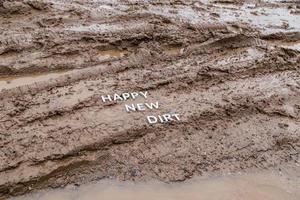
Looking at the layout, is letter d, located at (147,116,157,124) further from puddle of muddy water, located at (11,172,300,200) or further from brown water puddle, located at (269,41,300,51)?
brown water puddle, located at (269,41,300,51)

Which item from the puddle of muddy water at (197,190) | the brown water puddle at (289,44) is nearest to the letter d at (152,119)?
the puddle of muddy water at (197,190)

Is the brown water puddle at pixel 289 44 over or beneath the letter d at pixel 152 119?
over

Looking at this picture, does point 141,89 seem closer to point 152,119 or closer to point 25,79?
point 152,119

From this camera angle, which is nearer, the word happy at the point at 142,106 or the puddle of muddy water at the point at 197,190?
the puddle of muddy water at the point at 197,190

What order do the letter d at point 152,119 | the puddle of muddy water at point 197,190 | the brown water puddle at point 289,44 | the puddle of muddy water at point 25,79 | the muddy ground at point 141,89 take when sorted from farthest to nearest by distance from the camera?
the brown water puddle at point 289,44 → the puddle of muddy water at point 25,79 → the letter d at point 152,119 → the muddy ground at point 141,89 → the puddle of muddy water at point 197,190

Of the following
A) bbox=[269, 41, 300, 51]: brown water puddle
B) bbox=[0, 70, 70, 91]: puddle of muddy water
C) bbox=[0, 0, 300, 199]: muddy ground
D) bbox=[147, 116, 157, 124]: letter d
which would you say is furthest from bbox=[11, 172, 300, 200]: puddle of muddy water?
bbox=[269, 41, 300, 51]: brown water puddle

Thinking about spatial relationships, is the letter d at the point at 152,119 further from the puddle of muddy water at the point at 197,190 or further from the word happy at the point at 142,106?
the puddle of muddy water at the point at 197,190

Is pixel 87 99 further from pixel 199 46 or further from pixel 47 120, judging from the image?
pixel 199 46

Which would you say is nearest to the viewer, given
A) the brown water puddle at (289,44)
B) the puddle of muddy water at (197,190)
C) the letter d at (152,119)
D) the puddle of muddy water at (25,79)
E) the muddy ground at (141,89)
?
the puddle of muddy water at (197,190)
